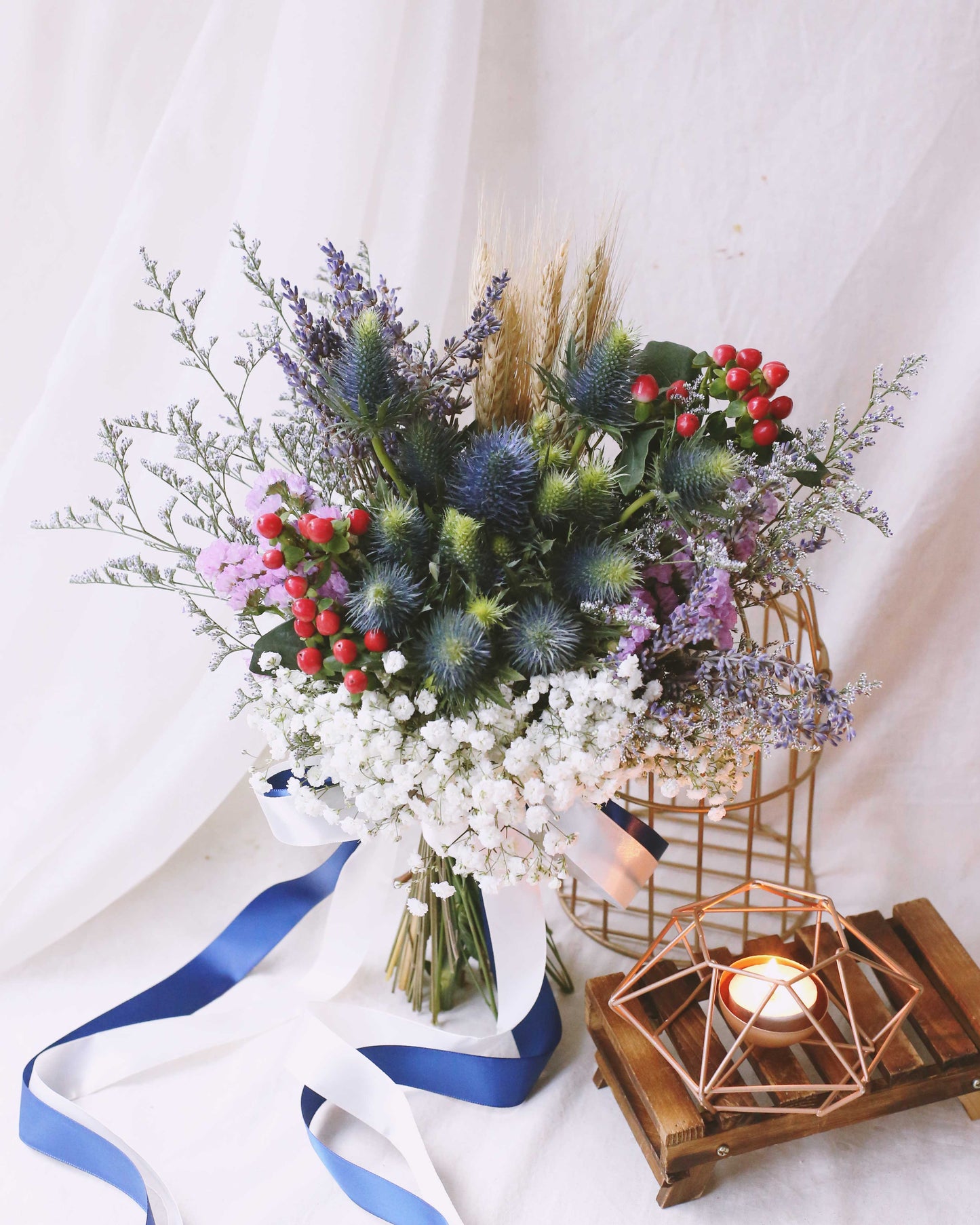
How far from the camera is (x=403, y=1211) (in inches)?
36.0

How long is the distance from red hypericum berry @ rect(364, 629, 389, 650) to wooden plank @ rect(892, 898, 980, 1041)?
649 mm

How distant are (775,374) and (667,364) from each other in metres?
0.12

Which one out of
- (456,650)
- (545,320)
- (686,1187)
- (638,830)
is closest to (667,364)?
(545,320)

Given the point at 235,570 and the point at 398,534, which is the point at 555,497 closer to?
the point at 398,534

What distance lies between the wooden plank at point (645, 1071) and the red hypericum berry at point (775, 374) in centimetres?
58

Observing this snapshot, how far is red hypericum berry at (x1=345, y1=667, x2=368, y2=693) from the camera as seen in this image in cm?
76

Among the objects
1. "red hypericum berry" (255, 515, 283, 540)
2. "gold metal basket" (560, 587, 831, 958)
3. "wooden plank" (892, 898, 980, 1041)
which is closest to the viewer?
"red hypericum berry" (255, 515, 283, 540)

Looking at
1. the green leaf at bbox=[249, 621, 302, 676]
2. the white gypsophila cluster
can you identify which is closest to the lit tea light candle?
the white gypsophila cluster

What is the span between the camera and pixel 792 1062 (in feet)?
3.05

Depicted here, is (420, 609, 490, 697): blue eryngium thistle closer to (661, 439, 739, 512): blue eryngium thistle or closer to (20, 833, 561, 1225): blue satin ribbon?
(661, 439, 739, 512): blue eryngium thistle

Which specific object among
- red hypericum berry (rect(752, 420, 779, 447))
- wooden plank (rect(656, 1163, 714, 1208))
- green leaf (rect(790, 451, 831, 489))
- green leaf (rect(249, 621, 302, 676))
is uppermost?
red hypericum berry (rect(752, 420, 779, 447))

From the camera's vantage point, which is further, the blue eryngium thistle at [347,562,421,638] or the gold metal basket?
the gold metal basket

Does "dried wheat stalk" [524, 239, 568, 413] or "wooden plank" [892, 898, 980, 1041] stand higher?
"dried wheat stalk" [524, 239, 568, 413]

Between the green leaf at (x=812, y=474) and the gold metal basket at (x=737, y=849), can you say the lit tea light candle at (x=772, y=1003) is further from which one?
the green leaf at (x=812, y=474)
